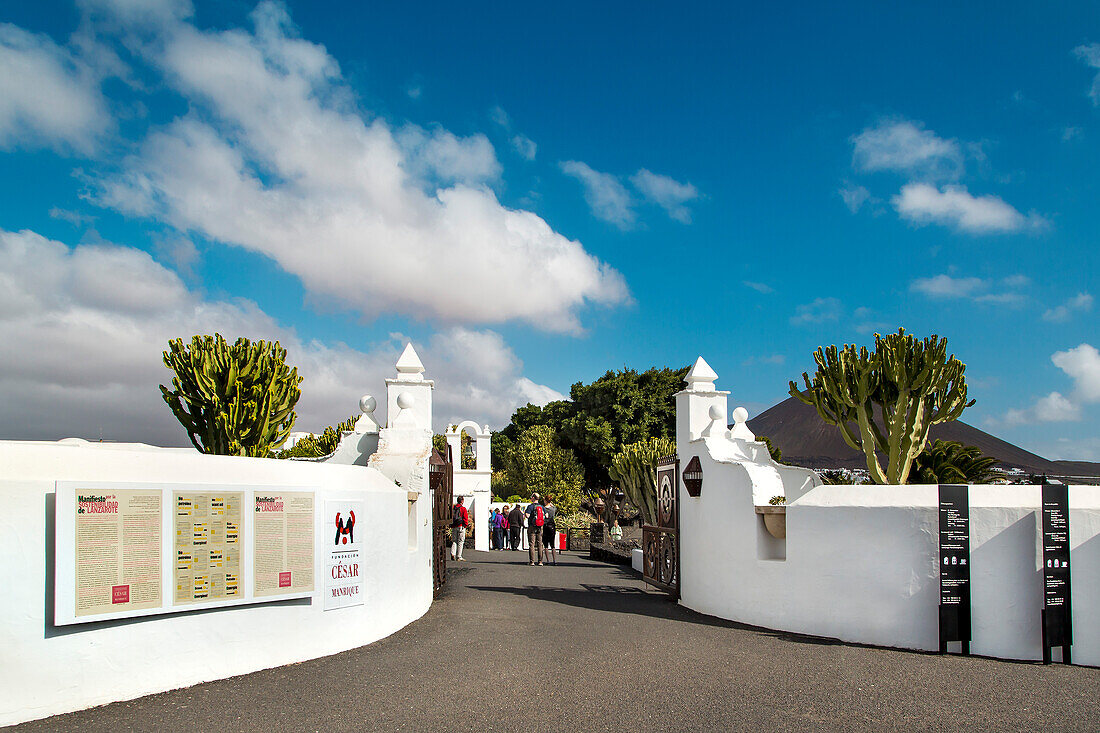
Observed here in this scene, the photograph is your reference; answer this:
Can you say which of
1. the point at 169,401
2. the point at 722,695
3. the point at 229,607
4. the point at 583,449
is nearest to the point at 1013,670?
the point at 722,695

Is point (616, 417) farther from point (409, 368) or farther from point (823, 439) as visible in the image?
point (823, 439)

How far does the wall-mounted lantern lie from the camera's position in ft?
37.7

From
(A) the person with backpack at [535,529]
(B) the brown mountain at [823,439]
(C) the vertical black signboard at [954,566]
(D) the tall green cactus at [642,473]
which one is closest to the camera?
(C) the vertical black signboard at [954,566]

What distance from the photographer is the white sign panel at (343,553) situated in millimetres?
7887

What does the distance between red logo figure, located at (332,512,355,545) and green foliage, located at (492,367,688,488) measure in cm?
3228

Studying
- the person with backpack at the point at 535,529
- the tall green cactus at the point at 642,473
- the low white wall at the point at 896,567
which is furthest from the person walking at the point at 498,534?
the low white wall at the point at 896,567

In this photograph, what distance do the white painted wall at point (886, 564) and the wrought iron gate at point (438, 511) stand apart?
15.8ft

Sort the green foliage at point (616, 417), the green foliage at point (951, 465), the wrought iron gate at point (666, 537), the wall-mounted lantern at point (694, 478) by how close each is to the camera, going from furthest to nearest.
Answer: the green foliage at point (616, 417)
the green foliage at point (951, 465)
the wrought iron gate at point (666, 537)
the wall-mounted lantern at point (694, 478)

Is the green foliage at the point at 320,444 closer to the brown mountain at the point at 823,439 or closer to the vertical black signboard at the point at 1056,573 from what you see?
the vertical black signboard at the point at 1056,573

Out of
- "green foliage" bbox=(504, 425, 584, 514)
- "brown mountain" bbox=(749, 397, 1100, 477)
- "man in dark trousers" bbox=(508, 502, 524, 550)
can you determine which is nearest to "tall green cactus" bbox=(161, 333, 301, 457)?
"man in dark trousers" bbox=(508, 502, 524, 550)

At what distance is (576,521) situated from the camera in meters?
31.1

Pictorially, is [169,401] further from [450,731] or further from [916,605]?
[916,605]

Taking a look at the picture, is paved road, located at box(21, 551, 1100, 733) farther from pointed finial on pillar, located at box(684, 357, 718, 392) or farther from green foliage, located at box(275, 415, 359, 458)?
green foliage, located at box(275, 415, 359, 458)

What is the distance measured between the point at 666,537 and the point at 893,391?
557 cm
